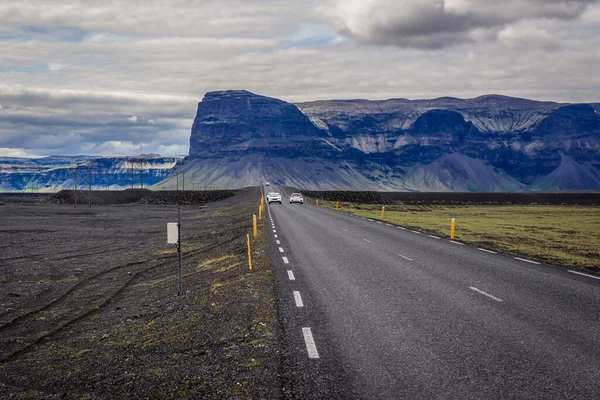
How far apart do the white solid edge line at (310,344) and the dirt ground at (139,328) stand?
413 millimetres

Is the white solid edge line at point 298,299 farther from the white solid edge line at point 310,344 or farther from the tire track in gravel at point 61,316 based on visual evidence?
the tire track in gravel at point 61,316

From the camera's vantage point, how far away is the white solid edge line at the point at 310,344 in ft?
24.8

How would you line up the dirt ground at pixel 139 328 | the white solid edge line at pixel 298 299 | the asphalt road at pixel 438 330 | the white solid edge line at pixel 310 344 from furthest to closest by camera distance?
the white solid edge line at pixel 298 299, the white solid edge line at pixel 310 344, the dirt ground at pixel 139 328, the asphalt road at pixel 438 330

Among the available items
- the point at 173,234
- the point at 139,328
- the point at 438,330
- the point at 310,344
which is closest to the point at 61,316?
the point at 173,234

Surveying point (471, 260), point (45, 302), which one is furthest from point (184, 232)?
point (471, 260)

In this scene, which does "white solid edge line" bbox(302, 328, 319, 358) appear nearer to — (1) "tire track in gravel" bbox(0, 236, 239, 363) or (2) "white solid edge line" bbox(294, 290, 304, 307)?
(2) "white solid edge line" bbox(294, 290, 304, 307)

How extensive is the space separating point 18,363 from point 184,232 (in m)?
30.3

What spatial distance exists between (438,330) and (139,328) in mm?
6271

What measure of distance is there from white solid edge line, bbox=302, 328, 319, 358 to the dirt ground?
41 centimetres

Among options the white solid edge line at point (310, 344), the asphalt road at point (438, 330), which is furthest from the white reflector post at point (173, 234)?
the white solid edge line at point (310, 344)

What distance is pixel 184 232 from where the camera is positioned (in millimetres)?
40469

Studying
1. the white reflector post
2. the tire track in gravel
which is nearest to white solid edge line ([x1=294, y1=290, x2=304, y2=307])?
the white reflector post

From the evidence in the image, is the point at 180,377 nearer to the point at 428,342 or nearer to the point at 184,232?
the point at 428,342

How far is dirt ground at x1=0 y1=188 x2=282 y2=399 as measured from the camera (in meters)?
7.15
